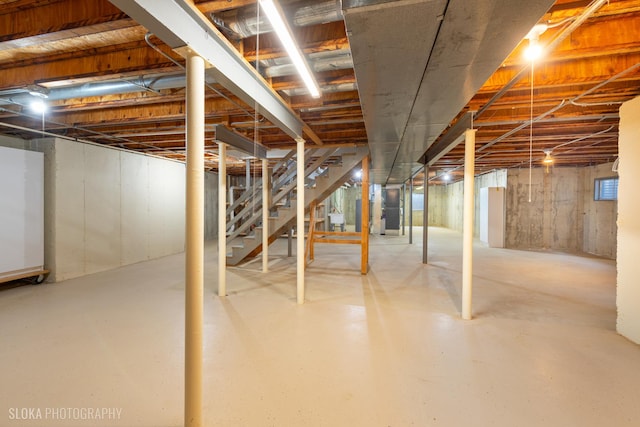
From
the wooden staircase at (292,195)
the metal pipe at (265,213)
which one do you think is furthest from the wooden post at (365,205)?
the metal pipe at (265,213)

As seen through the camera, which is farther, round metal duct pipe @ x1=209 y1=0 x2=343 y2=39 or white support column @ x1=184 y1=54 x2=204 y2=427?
round metal duct pipe @ x1=209 y1=0 x2=343 y2=39

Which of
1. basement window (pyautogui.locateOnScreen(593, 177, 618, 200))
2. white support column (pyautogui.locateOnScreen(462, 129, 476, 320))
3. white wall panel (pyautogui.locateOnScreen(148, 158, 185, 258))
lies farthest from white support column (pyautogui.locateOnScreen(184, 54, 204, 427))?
basement window (pyautogui.locateOnScreen(593, 177, 618, 200))

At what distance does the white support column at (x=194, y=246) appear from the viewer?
1.33m

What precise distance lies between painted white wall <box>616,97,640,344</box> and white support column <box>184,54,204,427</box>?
3463 millimetres

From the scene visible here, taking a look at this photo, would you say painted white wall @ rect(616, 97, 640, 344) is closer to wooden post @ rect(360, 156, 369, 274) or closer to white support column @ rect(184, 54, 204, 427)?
wooden post @ rect(360, 156, 369, 274)

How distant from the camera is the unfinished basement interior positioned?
1.44 meters

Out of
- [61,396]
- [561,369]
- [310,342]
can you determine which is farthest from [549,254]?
[61,396]

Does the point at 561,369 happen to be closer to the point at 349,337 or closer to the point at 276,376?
the point at 349,337

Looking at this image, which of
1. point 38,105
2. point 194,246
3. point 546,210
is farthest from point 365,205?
point 546,210

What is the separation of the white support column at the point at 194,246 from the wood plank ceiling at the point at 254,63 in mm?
529

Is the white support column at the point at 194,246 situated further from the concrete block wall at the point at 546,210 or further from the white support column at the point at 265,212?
the concrete block wall at the point at 546,210

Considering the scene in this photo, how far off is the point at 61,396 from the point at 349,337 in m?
1.95

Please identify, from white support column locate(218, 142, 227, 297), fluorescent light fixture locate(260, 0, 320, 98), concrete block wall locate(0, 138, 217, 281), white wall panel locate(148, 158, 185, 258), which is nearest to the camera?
fluorescent light fixture locate(260, 0, 320, 98)

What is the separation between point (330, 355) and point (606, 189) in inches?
310
